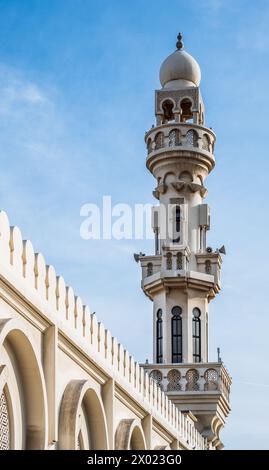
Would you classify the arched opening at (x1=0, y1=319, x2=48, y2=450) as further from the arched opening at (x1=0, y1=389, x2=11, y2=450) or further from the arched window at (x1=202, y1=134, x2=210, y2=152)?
the arched window at (x1=202, y1=134, x2=210, y2=152)

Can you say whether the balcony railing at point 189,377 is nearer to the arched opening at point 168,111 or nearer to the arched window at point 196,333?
the arched window at point 196,333

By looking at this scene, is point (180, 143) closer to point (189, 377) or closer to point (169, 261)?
point (169, 261)

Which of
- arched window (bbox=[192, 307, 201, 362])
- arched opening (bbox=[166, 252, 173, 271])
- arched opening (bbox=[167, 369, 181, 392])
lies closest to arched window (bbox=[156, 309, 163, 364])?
arched window (bbox=[192, 307, 201, 362])

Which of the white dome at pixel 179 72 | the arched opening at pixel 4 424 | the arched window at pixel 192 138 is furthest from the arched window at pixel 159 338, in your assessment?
the arched opening at pixel 4 424

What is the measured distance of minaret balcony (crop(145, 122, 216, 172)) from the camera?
4378 cm

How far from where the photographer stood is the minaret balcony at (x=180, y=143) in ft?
144

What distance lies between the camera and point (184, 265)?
4300 cm

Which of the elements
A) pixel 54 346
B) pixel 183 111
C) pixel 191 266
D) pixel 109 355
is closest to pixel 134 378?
pixel 109 355

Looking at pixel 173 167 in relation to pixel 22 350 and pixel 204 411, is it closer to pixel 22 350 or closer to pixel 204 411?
pixel 204 411

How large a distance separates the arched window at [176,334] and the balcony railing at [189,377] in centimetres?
125

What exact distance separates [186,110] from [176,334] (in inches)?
365

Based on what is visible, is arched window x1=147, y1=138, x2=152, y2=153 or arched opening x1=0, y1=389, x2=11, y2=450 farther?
arched window x1=147, y1=138, x2=152, y2=153

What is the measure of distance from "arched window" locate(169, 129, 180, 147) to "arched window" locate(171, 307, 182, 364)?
6.19 meters
